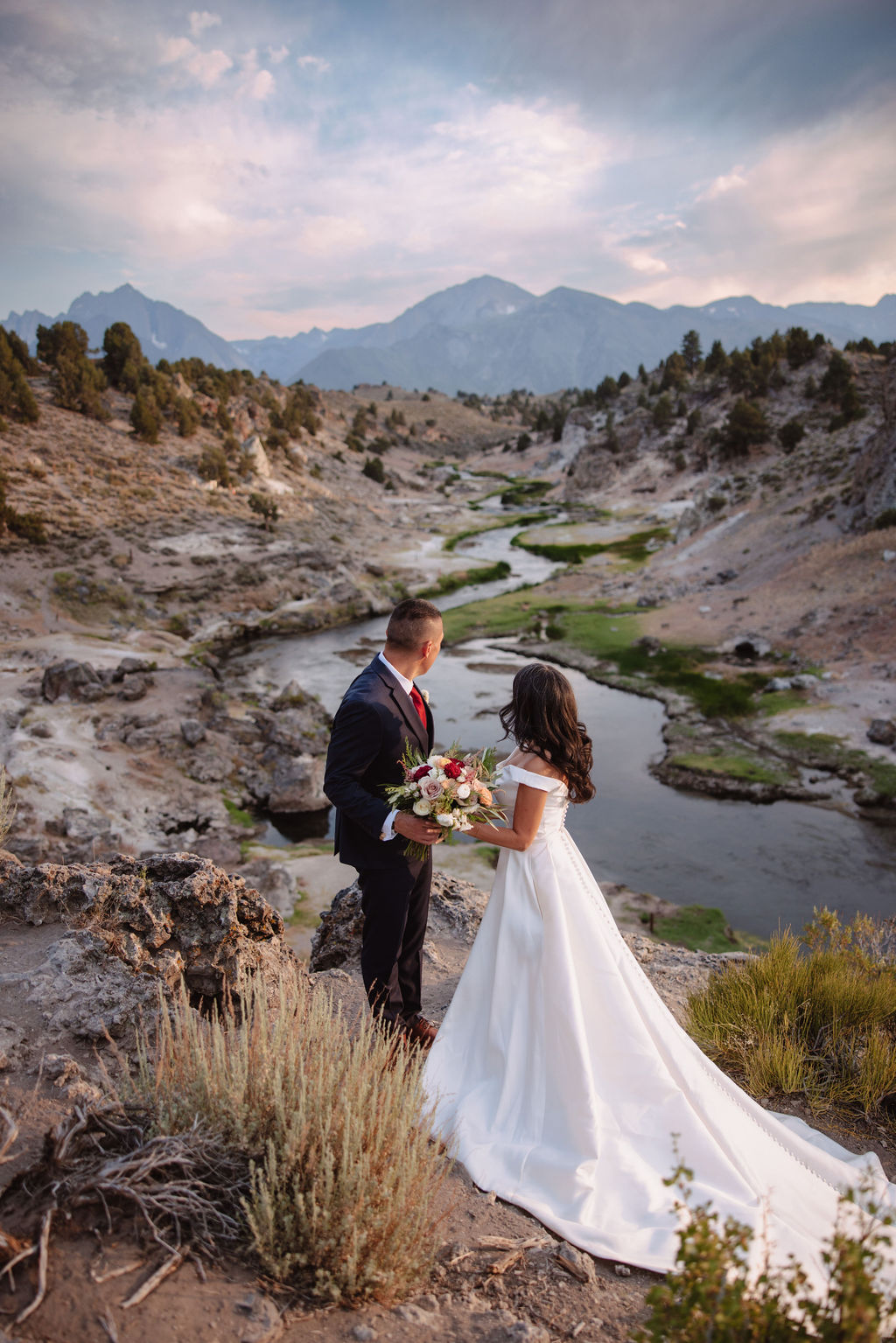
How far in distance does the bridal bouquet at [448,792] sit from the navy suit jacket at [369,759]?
0.60 feet

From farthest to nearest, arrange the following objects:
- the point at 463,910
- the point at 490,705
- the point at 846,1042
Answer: the point at 490,705 → the point at 463,910 → the point at 846,1042

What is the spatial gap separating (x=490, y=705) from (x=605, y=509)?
127 feet

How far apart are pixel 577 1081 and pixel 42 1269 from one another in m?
2.55

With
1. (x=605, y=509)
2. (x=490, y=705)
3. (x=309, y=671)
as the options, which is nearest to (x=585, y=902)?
(x=490, y=705)

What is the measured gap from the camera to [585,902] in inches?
162

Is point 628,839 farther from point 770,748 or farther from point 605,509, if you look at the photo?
point 605,509

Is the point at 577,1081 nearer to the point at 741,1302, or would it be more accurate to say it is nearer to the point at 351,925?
the point at 741,1302

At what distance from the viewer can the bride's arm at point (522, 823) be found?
13.2ft

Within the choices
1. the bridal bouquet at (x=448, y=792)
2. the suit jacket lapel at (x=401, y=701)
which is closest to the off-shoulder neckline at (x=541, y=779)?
the bridal bouquet at (x=448, y=792)

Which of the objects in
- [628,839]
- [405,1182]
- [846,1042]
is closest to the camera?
[405,1182]

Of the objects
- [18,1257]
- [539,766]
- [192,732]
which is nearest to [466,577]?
[192,732]

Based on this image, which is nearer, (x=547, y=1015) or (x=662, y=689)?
(x=547, y=1015)

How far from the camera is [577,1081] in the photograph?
3824mm

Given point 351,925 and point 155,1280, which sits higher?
point 155,1280
